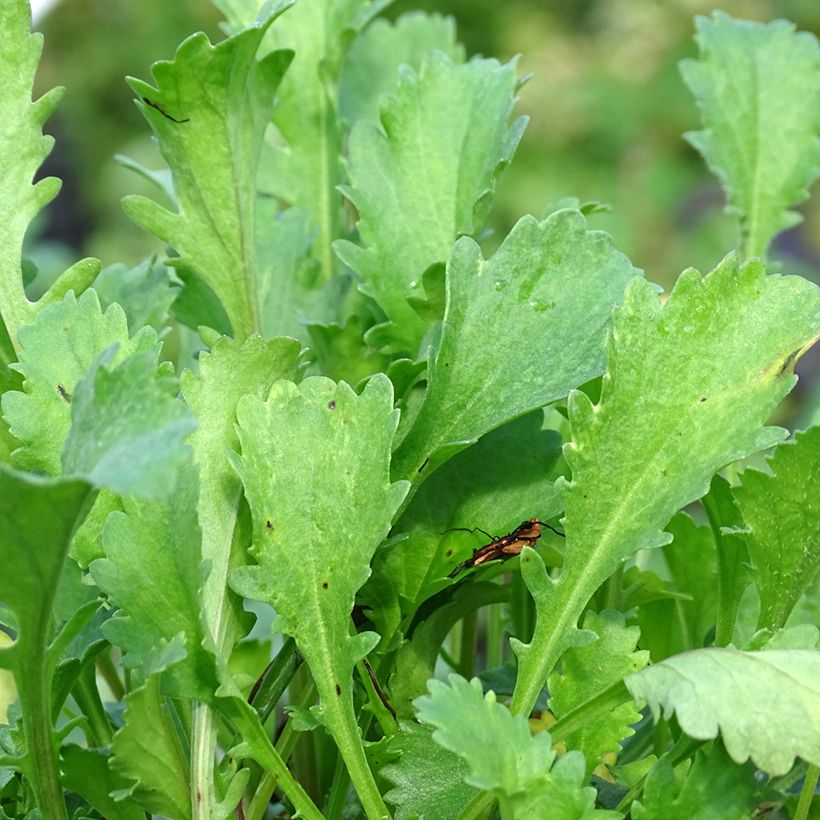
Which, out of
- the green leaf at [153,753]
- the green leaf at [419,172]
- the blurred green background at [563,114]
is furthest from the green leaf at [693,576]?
the blurred green background at [563,114]

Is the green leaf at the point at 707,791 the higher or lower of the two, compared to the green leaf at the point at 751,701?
lower

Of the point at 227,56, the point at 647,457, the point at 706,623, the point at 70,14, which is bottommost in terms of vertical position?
the point at 706,623

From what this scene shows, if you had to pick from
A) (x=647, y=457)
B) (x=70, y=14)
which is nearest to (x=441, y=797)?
(x=647, y=457)

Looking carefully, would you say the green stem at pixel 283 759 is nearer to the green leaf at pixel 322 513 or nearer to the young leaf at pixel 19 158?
the green leaf at pixel 322 513

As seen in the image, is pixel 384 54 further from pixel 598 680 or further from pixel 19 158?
pixel 598 680

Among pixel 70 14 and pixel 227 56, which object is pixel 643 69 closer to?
pixel 70 14

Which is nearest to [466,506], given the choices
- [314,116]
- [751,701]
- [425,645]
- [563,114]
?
[425,645]
